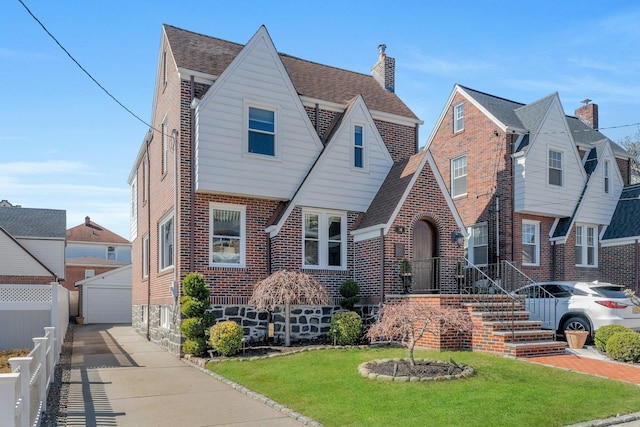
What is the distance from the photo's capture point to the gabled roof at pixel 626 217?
2164 cm

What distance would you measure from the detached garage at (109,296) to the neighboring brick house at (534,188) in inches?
846

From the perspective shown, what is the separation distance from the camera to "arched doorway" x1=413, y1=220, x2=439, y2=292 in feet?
51.0

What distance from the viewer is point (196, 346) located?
43.2 ft

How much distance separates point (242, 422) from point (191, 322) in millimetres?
6039

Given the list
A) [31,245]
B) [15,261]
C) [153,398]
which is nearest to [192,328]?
[153,398]

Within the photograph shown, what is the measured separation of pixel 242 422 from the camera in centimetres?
754

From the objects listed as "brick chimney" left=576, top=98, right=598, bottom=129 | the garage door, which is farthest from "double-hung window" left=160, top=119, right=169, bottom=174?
"brick chimney" left=576, top=98, right=598, bottom=129

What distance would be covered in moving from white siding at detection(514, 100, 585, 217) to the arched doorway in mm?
5743

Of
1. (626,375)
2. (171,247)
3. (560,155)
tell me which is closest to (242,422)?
(626,375)

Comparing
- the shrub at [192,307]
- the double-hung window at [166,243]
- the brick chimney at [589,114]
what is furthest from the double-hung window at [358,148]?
the brick chimney at [589,114]

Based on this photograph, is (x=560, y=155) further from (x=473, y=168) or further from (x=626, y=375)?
(x=626, y=375)

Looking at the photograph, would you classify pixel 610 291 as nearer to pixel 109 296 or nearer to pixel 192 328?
pixel 192 328

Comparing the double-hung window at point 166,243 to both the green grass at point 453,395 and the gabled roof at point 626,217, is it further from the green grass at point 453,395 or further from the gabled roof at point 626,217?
the gabled roof at point 626,217

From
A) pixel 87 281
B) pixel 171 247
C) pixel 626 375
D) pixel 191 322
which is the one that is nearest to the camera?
pixel 626 375
